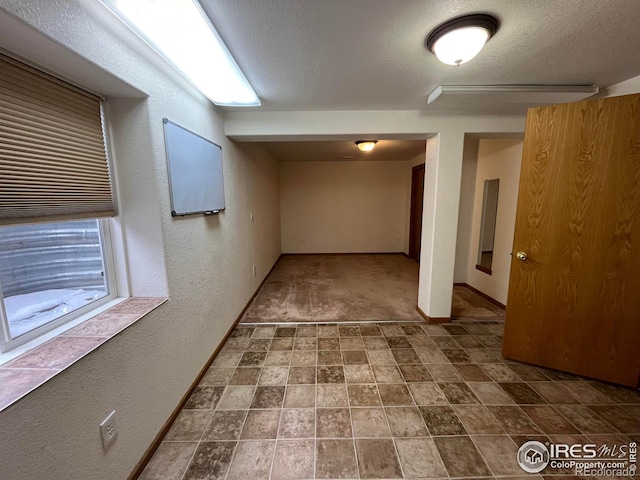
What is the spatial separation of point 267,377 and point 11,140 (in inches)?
74.2

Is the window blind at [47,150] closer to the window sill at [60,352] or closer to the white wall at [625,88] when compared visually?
the window sill at [60,352]

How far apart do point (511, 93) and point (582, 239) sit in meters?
1.21

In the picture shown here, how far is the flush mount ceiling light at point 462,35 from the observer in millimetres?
1185

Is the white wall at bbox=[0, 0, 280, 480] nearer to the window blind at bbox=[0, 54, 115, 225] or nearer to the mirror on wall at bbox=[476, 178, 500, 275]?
the window blind at bbox=[0, 54, 115, 225]

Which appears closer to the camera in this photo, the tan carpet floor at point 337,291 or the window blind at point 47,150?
the window blind at point 47,150

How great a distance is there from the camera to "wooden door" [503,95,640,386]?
5.41 ft

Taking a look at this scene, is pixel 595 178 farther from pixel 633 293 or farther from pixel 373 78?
pixel 373 78

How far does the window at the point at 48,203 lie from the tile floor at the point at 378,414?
0.97 m

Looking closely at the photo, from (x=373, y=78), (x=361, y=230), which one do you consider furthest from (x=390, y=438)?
(x=361, y=230)

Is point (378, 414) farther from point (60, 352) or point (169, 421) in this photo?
point (60, 352)

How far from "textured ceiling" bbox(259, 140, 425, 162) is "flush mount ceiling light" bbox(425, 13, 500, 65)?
259cm

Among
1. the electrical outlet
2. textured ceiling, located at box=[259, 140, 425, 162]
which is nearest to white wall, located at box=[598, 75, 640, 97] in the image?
textured ceiling, located at box=[259, 140, 425, 162]

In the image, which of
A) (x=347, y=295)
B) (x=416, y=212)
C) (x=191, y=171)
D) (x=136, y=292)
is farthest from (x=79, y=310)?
(x=416, y=212)

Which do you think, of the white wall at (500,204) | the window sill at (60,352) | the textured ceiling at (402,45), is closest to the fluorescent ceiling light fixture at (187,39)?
the textured ceiling at (402,45)
